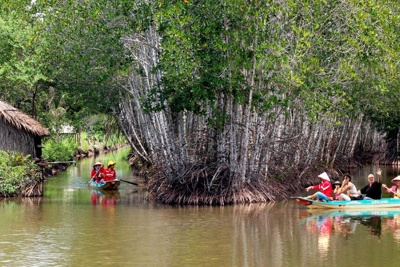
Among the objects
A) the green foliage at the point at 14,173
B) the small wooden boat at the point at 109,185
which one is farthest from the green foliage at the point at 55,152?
the green foliage at the point at 14,173

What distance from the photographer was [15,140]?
24344 mm

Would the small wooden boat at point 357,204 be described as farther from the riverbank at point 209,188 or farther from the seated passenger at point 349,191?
the riverbank at point 209,188

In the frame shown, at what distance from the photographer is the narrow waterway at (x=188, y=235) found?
12.3m

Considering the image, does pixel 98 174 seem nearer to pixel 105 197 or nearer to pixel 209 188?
pixel 105 197

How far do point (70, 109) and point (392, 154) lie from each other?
61.6ft

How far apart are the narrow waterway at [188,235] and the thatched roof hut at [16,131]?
11.8 ft

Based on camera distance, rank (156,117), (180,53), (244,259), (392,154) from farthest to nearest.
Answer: (392,154) < (156,117) < (180,53) < (244,259)

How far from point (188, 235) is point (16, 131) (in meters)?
11.7

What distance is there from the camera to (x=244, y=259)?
12.3m

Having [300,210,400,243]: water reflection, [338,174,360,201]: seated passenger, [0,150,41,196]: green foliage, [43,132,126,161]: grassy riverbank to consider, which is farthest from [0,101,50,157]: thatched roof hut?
[338,174,360,201]: seated passenger

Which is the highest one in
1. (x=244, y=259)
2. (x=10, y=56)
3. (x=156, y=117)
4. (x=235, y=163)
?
(x=10, y=56)

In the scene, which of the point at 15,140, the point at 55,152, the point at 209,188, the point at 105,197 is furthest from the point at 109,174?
the point at 55,152

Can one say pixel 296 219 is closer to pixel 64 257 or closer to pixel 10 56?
pixel 64 257

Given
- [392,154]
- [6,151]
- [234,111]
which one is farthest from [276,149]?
[392,154]
